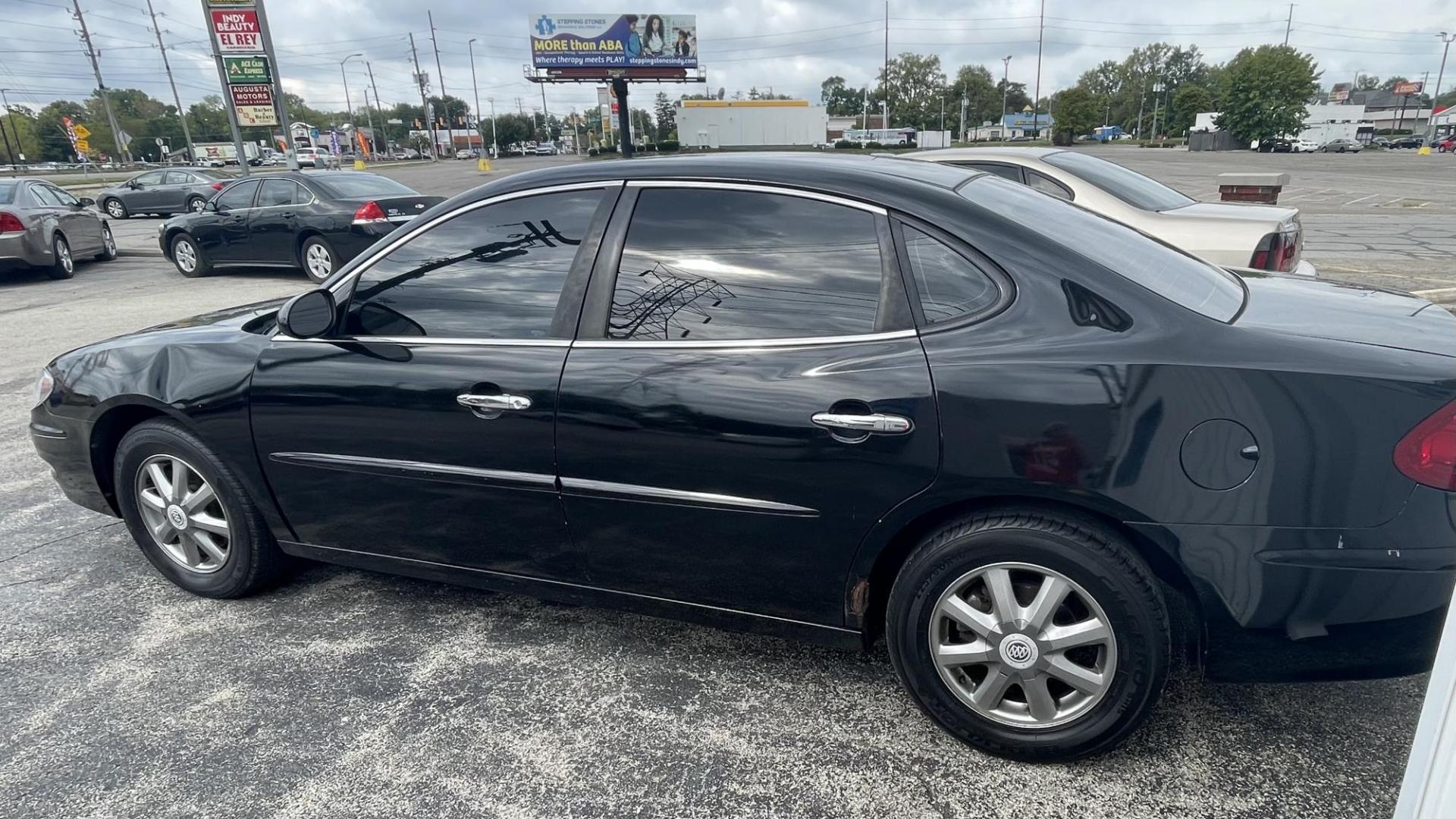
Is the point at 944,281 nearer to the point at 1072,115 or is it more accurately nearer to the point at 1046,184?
the point at 1046,184

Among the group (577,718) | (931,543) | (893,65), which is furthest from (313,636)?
(893,65)

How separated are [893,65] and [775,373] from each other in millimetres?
131422

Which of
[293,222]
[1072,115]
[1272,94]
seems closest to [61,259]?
[293,222]

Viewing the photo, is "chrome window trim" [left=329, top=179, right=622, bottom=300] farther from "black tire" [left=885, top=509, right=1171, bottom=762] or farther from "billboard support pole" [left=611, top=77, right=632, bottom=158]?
A: "billboard support pole" [left=611, top=77, right=632, bottom=158]

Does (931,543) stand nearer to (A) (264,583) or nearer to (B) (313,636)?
(B) (313,636)

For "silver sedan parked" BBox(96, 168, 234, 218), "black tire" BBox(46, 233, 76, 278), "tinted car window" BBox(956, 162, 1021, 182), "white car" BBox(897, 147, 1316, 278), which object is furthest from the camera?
"silver sedan parked" BBox(96, 168, 234, 218)

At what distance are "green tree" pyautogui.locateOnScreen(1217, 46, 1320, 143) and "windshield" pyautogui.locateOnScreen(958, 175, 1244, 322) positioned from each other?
8501 centimetres

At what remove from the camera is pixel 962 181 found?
2.63 metres

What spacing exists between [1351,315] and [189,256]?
14.0 metres

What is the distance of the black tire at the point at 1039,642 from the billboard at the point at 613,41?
67.0m

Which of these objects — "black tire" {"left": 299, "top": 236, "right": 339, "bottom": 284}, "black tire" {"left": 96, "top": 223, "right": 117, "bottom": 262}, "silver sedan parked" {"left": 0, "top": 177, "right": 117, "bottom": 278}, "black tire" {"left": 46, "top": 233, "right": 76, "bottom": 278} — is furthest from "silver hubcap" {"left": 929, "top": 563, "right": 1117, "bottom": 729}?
"black tire" {"left": 96, "top": 223, "right": 117, "bottom": 262}

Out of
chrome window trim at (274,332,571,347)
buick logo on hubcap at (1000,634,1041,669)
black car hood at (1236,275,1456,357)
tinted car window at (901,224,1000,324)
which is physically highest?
tinted car window at (901,224,1000,324)

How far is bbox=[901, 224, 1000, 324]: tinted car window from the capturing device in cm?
221

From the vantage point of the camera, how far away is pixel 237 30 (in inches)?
617
